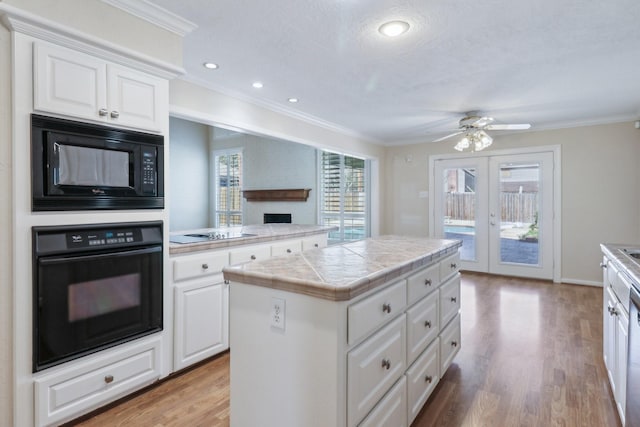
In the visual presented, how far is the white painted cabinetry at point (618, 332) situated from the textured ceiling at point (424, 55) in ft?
5.08

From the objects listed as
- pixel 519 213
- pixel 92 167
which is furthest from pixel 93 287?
pixel 519 213

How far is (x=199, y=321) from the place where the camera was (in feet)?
7.99

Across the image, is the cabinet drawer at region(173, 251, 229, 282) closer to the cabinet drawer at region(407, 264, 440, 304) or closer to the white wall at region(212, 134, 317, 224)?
the cabinet drawer at region(407, 264, 440, 304)

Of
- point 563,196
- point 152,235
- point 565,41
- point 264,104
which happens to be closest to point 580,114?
point 563,196

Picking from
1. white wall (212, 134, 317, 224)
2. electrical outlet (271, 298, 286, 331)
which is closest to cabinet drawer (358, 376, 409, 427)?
electrical outlet (271, 298, 286, 331)

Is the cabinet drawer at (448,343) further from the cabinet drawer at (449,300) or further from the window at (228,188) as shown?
the window at (228,188)

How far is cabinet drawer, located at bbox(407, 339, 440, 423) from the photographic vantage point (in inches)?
68.0

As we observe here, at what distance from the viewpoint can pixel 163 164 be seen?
216cm

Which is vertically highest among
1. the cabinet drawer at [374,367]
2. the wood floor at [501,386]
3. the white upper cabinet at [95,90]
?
the white upper cabinet at [95,90]

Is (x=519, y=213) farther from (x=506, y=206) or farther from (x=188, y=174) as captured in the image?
(x=188, y=174)

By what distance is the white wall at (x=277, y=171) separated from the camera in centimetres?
656

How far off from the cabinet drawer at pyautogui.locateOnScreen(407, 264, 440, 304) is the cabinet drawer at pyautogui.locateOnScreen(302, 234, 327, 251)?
173cm

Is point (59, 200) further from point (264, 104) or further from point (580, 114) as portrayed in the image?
point (580, 114)

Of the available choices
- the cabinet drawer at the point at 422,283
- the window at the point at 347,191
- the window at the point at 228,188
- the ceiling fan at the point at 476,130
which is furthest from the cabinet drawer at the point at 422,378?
the window at the point at 228,188
